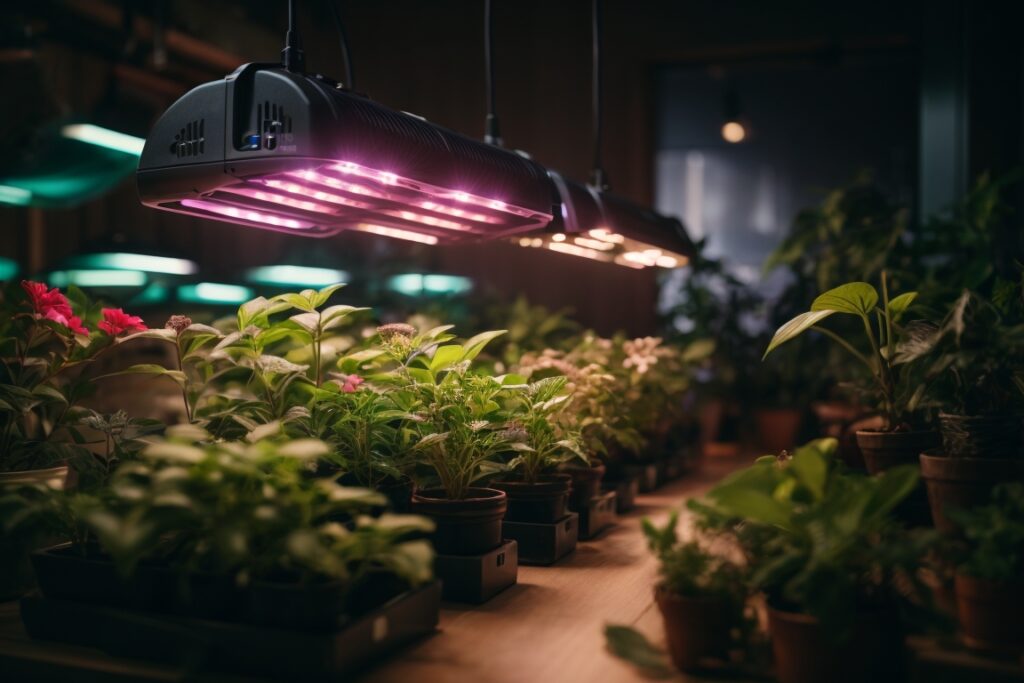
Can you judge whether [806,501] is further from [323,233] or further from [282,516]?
[323,233]

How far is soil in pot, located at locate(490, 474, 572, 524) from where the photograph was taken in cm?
186

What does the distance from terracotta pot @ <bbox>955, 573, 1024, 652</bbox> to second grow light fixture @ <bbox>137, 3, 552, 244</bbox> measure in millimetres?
1109

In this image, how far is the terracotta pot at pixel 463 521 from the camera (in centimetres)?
156

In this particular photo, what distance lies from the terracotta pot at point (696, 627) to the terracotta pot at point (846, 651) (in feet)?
0.29

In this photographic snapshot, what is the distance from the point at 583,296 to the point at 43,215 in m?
3.16

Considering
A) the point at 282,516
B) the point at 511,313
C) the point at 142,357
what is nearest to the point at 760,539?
the point at 282,516

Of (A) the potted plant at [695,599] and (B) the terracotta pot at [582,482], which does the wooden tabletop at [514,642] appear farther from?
(B) the terracotta pot at [582,482]

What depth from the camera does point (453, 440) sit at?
167cm

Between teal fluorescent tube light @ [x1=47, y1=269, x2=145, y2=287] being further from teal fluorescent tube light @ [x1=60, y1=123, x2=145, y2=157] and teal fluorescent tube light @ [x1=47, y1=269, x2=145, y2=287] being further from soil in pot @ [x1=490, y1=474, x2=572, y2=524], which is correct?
soil in pot @ [x1=490, y1=474, x2=572, y2=524]

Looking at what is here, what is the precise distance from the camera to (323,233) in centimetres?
200

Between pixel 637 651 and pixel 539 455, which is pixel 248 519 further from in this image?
pixel 539 455

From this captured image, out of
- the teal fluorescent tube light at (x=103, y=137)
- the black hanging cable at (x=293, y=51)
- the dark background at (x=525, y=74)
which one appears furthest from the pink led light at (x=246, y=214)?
the dark background at (x=525, y=74)

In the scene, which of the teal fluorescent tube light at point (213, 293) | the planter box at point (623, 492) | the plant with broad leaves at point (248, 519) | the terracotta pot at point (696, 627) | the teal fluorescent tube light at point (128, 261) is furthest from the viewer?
the teal fluorescent tube light at point (213, 293)

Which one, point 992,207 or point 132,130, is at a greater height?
point 132,130
